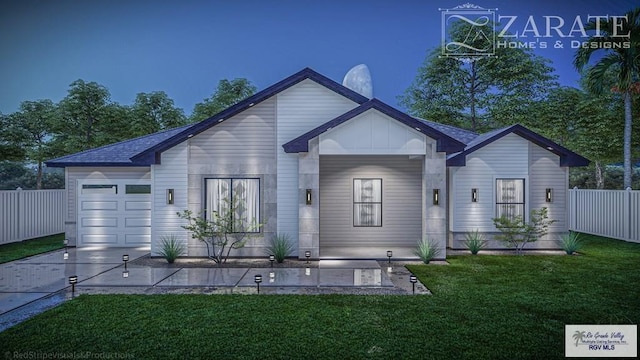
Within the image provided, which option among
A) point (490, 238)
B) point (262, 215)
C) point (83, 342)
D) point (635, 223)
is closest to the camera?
point (83, 342)

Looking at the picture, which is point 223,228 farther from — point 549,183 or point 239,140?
point 549,183

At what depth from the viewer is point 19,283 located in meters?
7.95

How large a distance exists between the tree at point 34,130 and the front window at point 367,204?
80.6ft

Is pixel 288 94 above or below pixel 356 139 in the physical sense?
above

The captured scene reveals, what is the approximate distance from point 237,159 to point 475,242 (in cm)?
803

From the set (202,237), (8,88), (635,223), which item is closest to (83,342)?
(202,237)

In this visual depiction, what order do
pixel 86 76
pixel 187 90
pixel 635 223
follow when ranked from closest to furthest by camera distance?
pixel 635 223 → pixel 86 76 → pixel 187 90

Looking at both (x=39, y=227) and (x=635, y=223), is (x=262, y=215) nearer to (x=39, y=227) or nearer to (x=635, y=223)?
(x=39, y=227)

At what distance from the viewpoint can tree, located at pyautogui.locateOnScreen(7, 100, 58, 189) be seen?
85.4ft

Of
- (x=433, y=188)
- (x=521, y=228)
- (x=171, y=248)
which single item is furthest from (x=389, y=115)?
(x=171, y=248)

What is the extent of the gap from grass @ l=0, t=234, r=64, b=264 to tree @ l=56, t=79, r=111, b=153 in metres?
12.2

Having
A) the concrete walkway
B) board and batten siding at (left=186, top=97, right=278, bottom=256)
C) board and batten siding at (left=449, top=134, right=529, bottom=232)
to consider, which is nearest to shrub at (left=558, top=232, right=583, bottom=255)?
board and batten siding at (left=449, top=134, right=529, bottom=232)

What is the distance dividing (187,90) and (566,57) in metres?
113

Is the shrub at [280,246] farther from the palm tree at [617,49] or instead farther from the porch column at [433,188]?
the palm tree at [617,49]
